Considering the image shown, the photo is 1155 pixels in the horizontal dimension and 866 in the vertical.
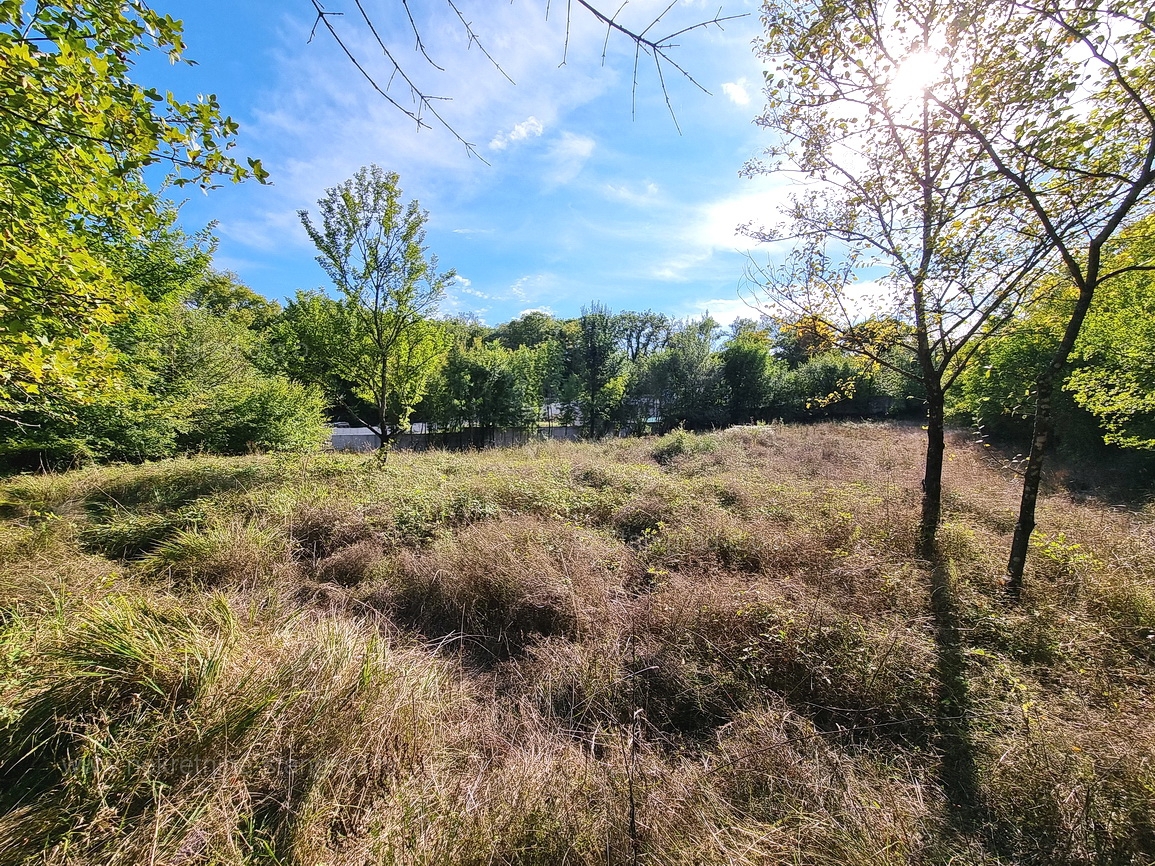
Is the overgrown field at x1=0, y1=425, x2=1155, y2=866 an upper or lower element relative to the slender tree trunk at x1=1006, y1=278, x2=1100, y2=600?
lower

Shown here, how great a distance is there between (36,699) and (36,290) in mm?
2712

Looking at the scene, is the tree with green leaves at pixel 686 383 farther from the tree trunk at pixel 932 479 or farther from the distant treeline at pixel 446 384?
the tree trunk at pixel 932 479

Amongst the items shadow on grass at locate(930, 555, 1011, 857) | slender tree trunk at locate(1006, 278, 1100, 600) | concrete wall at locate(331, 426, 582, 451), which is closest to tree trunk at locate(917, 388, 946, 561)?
slender tree trunk at locate(1006, 278, 1100, 600)

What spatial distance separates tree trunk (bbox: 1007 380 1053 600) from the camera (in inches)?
130

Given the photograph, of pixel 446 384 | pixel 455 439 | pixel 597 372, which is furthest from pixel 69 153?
pixel 597 372

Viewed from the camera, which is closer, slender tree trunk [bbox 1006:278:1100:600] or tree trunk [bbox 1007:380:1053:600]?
slender tree trunk [bbox 1006:278:1100:600]

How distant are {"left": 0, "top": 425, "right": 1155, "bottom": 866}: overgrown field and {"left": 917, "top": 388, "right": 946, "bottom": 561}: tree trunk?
144 mm

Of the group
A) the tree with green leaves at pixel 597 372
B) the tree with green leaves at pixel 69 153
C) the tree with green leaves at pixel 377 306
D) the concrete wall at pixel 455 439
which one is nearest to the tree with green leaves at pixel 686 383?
the tree with green leaves at pixel 597 372

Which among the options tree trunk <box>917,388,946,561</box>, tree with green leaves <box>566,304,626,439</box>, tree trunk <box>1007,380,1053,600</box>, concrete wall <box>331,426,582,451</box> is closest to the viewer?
tree trunk <box>1007,380,1053,600</box>

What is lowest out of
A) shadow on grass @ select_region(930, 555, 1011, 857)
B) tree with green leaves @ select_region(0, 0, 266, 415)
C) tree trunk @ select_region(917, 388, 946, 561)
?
shadow on grass @ select_region(930, 555, 1011, 857)

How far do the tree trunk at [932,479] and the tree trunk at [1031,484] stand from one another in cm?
73

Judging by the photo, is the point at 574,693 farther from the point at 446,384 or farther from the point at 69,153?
the point at 446,384

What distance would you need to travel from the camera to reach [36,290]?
2754 millimetres

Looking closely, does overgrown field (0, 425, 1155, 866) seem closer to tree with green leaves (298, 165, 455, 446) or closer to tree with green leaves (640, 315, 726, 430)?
tree with green leaves (298, 165, 455, 446)
